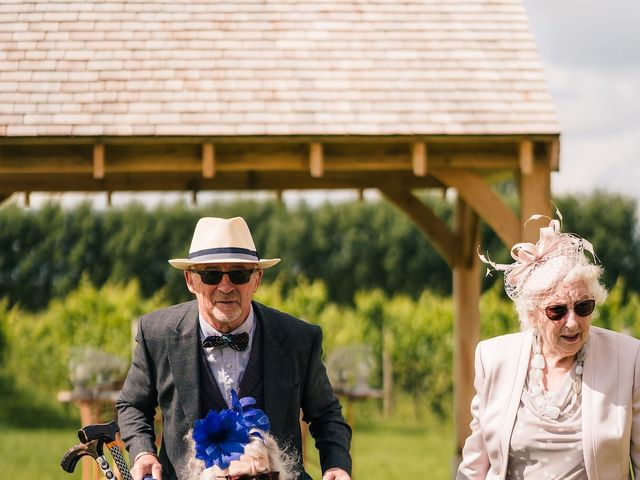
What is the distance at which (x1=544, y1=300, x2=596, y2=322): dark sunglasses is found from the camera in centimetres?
379

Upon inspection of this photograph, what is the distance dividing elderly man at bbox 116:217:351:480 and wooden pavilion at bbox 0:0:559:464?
3.87 metres

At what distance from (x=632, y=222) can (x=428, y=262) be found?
4721 mm

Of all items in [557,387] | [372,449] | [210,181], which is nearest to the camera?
[557,387]

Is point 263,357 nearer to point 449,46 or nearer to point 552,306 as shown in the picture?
point 552,306

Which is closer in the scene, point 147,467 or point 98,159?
point 147,467

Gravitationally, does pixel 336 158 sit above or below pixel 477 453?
above

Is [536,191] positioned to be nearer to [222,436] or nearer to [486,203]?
[486,203]

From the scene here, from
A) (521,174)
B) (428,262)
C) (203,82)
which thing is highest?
(203,82)

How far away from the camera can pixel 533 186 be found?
822 cm

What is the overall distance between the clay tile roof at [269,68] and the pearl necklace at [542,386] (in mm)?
4217

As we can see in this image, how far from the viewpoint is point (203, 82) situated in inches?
337

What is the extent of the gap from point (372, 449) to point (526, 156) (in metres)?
7.89

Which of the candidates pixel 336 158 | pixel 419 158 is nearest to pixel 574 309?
pixel 419 158

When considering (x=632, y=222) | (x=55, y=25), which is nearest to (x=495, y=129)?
(x=55, y=25)
